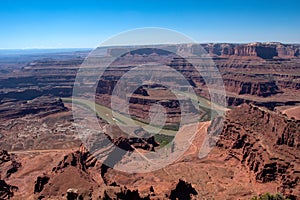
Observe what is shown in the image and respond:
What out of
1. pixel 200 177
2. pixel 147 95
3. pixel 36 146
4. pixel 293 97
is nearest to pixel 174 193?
pixel 200 177

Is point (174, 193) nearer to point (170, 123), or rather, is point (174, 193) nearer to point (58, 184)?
point (58, 184)

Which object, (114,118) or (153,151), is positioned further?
(114,118)

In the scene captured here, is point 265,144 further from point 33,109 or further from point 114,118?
point 33,109

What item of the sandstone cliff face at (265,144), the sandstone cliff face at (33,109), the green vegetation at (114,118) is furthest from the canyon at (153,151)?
the sandstone cliff face at (33,109)

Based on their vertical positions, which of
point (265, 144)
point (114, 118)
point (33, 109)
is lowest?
point (114, 118)

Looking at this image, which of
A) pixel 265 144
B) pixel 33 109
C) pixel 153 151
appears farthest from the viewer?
pixel 33 109

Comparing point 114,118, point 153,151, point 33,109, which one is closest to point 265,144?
point 153,151

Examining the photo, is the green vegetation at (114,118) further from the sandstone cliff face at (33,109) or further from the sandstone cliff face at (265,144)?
the sandstone cliff face at (265,144)

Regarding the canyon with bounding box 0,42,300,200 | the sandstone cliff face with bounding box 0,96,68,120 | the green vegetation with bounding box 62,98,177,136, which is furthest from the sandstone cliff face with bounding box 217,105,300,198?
the sandstone cliff face with bounding box 0,96,68,120
